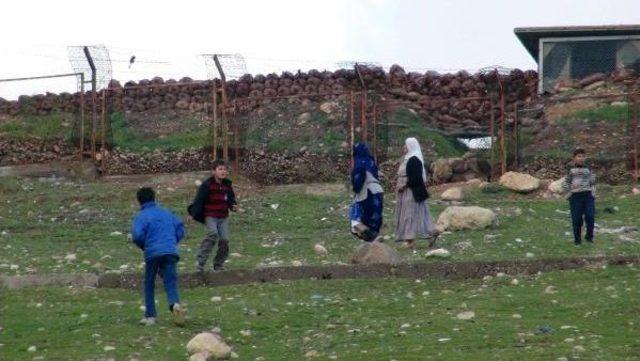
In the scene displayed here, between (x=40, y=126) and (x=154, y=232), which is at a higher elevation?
(x=40, y=126)

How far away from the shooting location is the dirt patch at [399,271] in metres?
16.6

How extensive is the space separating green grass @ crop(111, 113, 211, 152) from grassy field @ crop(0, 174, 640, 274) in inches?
107

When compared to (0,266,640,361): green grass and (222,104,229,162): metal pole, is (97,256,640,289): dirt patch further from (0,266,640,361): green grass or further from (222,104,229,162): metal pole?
(222,104,229,162): metal pole

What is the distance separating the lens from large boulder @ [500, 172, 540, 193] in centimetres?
2566

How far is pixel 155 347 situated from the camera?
1230 cm

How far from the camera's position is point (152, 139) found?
105 feet

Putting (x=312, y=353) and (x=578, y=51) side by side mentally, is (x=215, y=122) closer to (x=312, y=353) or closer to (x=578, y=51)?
(x=578, y=51)

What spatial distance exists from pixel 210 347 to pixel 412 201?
273 inches

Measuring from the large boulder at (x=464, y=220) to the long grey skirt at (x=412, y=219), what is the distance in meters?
2.37

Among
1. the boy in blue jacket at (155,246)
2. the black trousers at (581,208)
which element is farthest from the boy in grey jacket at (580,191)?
the boy in blue jacket at (155,246)

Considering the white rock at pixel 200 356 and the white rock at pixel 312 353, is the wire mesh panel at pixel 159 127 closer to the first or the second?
the white rock at pixel 312 353

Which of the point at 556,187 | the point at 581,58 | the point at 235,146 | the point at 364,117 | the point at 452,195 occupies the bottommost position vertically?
the point at 452,195

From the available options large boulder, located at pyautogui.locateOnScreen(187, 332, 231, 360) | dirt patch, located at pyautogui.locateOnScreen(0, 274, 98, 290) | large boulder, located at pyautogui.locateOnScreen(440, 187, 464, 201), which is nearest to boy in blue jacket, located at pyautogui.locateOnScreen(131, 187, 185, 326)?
large boulder, located at pyautogui.locateOnScreen(187, 332, 231, 360)

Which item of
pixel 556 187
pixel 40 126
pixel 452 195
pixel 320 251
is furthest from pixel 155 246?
pixel 40 126
